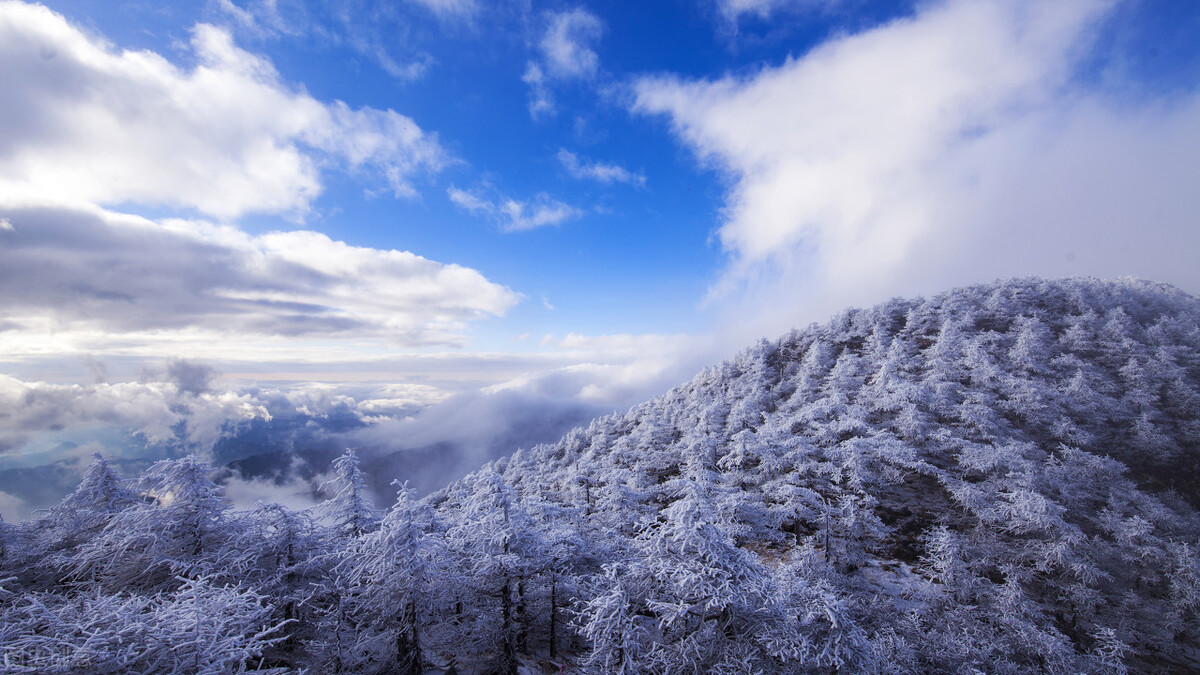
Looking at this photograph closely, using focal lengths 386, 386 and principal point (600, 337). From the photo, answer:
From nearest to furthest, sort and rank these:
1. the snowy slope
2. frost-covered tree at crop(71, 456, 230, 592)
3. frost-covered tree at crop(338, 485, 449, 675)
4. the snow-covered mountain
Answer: the snow-covered mountain < frost-covered tree at crop(338, 485, 449, 675) < frost-covered tree at crop(71, 456, 230, 592) < the snowy slope

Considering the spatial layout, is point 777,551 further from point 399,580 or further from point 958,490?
point 399,580

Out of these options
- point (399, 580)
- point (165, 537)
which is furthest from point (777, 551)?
point (165, 537)

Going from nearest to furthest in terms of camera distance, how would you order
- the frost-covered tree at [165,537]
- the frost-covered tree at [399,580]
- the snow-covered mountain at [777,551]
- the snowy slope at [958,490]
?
the snow-covered mountain at [777,551] → the frost-covered tree at [399,580] → the frost-covered tree at [165,537] → the snowy slope at [958,490]

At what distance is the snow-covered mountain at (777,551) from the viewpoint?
1323 cm

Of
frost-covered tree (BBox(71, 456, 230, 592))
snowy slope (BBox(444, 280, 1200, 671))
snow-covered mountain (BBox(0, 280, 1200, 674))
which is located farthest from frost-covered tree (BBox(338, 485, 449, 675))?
snowy slope (BBox(444, 280, 1200, 671))

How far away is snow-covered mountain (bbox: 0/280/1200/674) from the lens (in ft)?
43.4

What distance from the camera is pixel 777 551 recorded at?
36.1m

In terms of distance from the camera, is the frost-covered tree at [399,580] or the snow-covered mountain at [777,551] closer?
the snow-covered mountain at [777,551]

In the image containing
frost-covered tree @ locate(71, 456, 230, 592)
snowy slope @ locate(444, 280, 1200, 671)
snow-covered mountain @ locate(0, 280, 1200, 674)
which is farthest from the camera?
snowy slope @ locate(444, 280, 1200, 671)

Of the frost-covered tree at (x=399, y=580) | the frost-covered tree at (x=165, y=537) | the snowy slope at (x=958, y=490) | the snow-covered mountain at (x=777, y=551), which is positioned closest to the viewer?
the snow-covered mountain at (x=777, y=551)

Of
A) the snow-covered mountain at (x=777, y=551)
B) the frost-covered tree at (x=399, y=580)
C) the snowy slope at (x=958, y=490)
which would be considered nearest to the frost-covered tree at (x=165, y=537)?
the snow-covered mountain at (x=777, y=551)

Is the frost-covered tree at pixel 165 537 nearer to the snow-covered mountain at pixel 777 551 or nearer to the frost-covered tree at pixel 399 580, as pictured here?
the snow-covered mountain at pixel 777 551

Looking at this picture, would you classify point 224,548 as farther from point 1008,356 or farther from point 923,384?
point 1008,356

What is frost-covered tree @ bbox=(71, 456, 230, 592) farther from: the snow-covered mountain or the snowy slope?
the snowy slope
